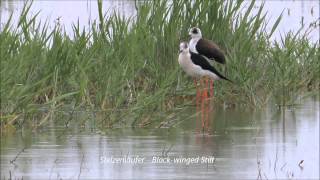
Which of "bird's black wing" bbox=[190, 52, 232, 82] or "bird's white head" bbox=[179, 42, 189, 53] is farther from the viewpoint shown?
"bird's black wing" bbox=[190, 52, 232, 82]

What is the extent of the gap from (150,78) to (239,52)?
108 centimetres

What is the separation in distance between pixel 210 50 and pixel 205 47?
5.5 inches

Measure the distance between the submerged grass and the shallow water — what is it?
333mm

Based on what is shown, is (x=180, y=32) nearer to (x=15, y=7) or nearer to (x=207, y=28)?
(x=207, y=28)

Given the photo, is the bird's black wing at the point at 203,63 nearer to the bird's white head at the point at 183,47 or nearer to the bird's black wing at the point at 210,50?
the bird's white head at the point at 183,47

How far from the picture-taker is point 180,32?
1244 cm

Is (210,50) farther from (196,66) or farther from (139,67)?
(139,67)

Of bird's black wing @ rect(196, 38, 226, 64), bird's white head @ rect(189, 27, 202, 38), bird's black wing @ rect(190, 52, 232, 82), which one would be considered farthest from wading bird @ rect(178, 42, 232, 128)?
bird's white head @ rect(189, 27, 202, 38)

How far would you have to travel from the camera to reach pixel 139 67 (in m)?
11.1

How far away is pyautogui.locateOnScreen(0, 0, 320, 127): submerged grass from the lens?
9.80 meters

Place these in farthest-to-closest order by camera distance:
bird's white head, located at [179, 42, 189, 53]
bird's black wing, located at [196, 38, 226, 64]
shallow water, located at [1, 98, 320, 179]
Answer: bird's black wing, located at [196, 38, 226, 64]
bird's white head, located at [179, 42, 189, 53]
shallow water, located at [1, 98, 320, 179]

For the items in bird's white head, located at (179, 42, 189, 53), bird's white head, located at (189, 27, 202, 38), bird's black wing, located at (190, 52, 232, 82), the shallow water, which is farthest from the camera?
bird's white head, located at (189, 27, 202, 38)

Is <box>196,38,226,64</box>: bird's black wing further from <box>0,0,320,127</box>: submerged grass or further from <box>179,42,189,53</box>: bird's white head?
<box>179,42,189,53</box>: bird's white head

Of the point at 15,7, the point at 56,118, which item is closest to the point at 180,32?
the point at 56,118
